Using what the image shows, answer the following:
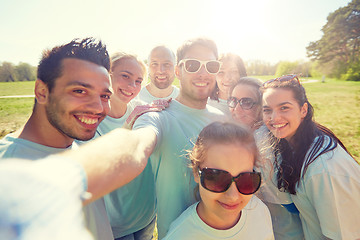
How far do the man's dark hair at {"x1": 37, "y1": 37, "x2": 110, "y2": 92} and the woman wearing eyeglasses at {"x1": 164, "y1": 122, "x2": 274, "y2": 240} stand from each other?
1268 mm


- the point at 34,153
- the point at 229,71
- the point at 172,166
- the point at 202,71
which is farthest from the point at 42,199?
the point at 229,71

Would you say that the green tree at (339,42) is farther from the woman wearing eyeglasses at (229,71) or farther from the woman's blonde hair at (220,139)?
the woman's blonde hair at (220,139)

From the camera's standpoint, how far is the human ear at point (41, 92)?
60.7 inches

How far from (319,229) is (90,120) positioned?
2.43m

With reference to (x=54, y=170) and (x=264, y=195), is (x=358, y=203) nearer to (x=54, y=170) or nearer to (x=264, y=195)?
(x=264, y=195)

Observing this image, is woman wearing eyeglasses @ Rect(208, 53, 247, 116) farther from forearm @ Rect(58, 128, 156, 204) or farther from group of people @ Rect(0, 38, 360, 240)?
forearm @ Rect(58, 128, 156, 204)

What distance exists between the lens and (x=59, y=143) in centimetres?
153

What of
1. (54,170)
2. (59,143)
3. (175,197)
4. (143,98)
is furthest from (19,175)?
(143,98)

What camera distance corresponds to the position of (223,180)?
1.36 metres

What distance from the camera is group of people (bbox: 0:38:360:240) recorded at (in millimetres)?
572

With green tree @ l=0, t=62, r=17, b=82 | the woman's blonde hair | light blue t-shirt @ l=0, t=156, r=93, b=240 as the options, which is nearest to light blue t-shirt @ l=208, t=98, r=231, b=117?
the woman's blonde hair

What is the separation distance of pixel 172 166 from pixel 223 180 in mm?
551

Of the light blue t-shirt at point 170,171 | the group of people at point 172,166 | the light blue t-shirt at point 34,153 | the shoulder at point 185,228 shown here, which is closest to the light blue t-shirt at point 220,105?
the group of people at point 172,166

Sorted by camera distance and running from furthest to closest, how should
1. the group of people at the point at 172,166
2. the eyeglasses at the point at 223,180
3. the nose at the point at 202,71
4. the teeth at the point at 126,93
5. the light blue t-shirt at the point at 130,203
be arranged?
the teeth at the point at 126,93
the nose at the point at 202,71
the light blue t-shirt at the point at 130,203
the eyeglasses at the point at 223,180
the group of people at the point at 172,166
